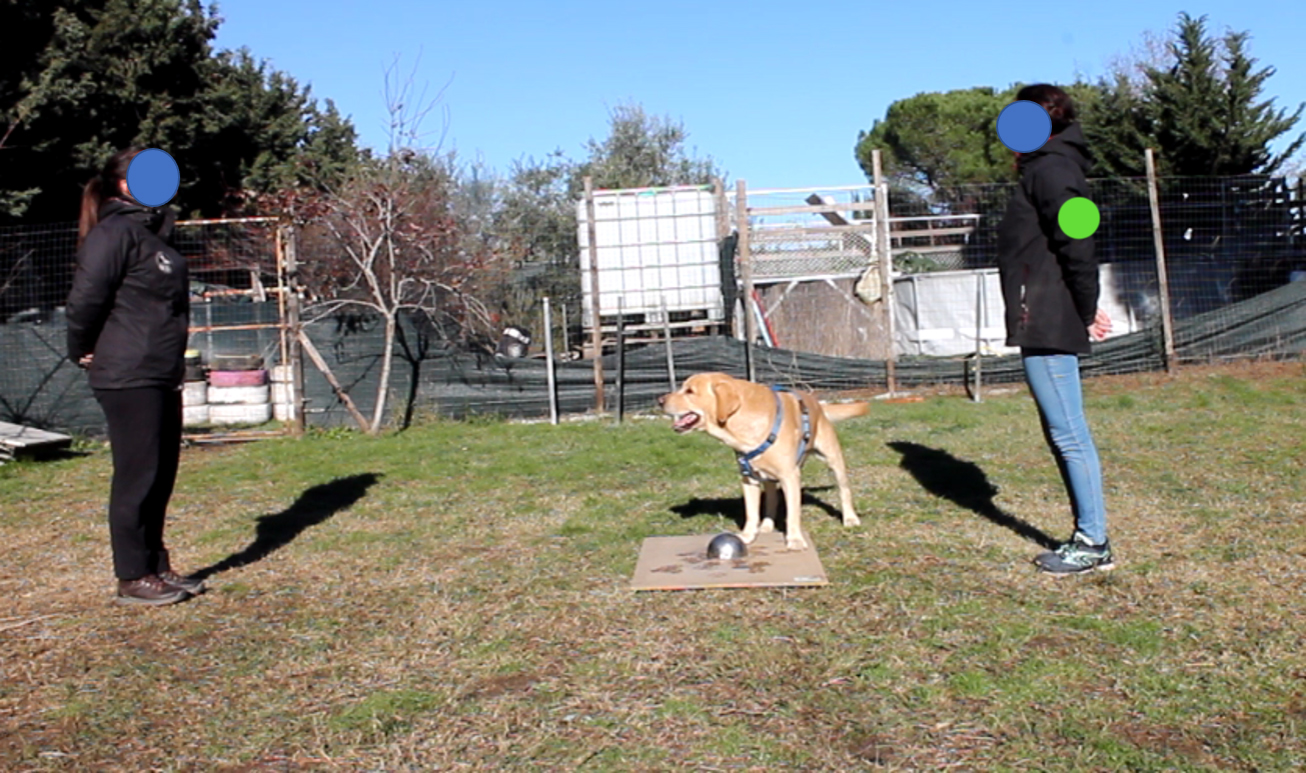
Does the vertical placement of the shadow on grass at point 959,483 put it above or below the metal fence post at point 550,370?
below

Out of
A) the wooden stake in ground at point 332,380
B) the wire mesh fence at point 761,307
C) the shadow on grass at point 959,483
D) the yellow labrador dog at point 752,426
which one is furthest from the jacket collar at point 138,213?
the wooden stake in ground at point 332,380

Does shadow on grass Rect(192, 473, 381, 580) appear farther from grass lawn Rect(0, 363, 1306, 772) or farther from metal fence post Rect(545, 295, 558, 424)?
metal fence post Rect(545, 295, 558, 424)

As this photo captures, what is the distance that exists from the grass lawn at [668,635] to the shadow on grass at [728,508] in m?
0.03

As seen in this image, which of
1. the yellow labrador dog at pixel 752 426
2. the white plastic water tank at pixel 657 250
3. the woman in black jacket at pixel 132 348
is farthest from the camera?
the white plastic water tank at pixel 657 250

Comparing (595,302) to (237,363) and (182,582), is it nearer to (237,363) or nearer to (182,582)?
(237,363)

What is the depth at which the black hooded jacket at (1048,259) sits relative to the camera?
424 cm

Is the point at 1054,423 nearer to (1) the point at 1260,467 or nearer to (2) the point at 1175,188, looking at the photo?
(1) the point at 1260,467

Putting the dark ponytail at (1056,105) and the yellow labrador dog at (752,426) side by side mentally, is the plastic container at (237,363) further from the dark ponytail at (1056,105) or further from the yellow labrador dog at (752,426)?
the dark ponytail at (1056,105)

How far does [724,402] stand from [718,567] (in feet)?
2.64

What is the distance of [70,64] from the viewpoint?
15992 mm

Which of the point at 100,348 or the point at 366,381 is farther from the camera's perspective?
the point at 366,381

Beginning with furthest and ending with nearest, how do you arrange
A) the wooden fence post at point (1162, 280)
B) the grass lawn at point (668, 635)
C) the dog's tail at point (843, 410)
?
the wooden fence post at point (1162, 280) < the dog's tail at point (843, 410) < the grass lawn at point (668, 635)

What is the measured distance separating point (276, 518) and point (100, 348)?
7.45 feet

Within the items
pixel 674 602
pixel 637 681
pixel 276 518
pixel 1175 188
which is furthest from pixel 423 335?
pixel 1175 188
